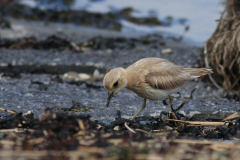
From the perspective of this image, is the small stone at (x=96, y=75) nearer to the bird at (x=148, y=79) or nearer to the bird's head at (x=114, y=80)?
the bird at (x=148, y=79)

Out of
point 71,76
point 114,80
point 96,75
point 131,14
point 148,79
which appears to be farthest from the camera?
point 131,14

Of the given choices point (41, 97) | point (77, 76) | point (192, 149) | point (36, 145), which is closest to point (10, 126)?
point (36, 145)

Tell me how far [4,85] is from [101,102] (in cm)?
177

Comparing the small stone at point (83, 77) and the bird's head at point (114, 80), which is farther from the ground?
the small stone at point (83, 77)

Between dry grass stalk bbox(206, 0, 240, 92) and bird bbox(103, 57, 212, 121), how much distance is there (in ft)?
5.95

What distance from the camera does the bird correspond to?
4.42 m

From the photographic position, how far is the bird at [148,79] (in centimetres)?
442

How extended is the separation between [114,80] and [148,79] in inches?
20.5

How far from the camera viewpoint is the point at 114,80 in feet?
14.2

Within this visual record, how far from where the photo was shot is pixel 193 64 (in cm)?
725

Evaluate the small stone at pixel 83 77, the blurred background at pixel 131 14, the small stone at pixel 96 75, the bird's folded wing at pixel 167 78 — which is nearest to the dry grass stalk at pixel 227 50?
the bird's folded wing at pixel 167 78

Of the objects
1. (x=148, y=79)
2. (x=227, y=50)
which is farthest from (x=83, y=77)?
(x=227, y=50)

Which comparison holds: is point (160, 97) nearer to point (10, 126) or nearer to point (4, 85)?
point (10, 126)

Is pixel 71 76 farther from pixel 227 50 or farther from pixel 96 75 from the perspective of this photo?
pixel 227 50
